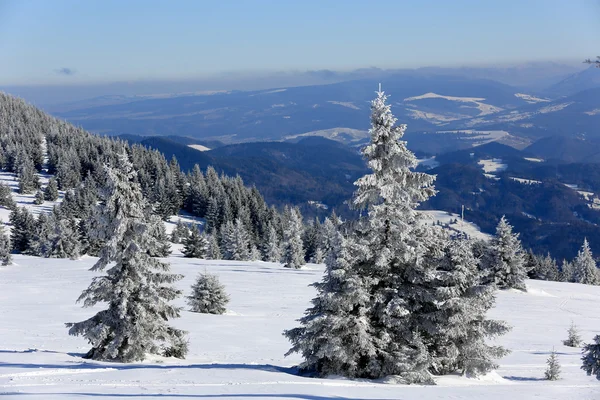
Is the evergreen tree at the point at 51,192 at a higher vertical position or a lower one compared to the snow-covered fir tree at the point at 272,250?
higher

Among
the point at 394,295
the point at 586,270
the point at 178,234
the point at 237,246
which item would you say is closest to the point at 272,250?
the point at 237,246

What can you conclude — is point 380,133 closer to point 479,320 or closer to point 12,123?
point 479,320

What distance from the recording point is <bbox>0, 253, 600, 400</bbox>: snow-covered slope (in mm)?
14039

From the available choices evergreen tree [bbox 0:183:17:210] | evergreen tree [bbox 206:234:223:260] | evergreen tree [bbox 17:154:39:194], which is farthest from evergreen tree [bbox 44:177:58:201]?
evergreen tree [bbox 206:234:223:260]

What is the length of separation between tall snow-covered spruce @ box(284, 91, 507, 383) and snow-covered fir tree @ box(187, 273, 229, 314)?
18738mm

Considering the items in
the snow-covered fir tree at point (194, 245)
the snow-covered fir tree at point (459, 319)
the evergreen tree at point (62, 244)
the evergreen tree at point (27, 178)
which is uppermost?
the snow-covered fir tree at point (459, 319)

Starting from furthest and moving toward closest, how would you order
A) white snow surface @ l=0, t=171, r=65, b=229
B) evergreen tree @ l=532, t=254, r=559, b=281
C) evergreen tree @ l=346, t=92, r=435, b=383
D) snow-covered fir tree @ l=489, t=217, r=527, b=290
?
white snow surface @ l=0, t=171, r=65, b=229 → evergreen tree @ l=532, t=254, r=559, b=281 → snow-covered fir tree @ l=489, t=217, r=527, b=290 → evergreen tree @ l=346, t=92, r=435, b=383

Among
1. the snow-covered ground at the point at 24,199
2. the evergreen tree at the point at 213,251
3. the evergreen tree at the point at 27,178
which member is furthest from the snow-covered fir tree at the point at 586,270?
the evergreen tree at the point at 27,178

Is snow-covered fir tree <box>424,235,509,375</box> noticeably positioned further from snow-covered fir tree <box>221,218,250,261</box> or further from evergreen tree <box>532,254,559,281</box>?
evergreen tree <box>532,254,559,281</box>

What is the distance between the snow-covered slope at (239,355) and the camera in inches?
553

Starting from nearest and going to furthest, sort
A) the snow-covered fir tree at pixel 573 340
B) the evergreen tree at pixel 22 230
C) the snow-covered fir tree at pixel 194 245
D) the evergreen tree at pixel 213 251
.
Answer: the snow-covered fir tree at pixel 573 340, the snow-covered fir tree at pixel 194 245, the evergreen tree at pixel 22 230, the evergreen tree at pixel 213 251

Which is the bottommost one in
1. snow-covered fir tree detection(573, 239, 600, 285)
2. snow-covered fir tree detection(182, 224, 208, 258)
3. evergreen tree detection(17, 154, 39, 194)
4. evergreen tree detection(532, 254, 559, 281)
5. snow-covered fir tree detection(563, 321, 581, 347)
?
evergreen tree detection(532, 254, 559, 281)

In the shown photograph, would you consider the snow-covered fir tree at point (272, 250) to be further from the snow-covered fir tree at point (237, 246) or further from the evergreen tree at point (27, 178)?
the evergreen tree at point (27, 178)

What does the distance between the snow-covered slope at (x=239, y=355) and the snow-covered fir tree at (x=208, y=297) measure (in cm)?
139
